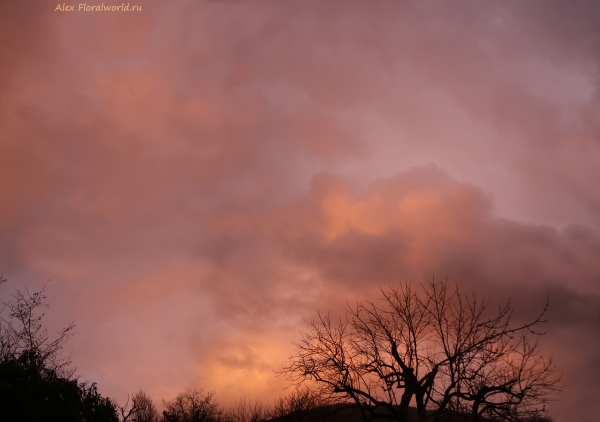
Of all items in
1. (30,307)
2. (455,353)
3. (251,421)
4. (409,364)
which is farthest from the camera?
(251,421)

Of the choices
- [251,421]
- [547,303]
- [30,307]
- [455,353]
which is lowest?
[251,421]

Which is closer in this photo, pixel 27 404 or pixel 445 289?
pixel 27 404

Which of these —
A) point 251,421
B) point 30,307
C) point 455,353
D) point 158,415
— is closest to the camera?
point 455,353

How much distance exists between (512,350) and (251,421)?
190 feet

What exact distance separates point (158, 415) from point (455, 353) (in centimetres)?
8698

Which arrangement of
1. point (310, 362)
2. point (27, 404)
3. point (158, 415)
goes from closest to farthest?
point (27, 404), point (310, 362), point (158, 415)

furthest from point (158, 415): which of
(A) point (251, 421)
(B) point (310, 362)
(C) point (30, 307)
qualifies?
(B) point (310, 362)

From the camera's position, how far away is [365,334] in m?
21.3

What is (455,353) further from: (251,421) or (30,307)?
(251,421)

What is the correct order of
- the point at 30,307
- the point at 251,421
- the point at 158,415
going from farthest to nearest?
the point at 158,415
the point at 251,421
the point at 30,307

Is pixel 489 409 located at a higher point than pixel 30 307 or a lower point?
lower

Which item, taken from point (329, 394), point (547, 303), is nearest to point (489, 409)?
point (547, 303)

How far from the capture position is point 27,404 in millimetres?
16641

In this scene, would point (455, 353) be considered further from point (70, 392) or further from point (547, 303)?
point (70, 392)
